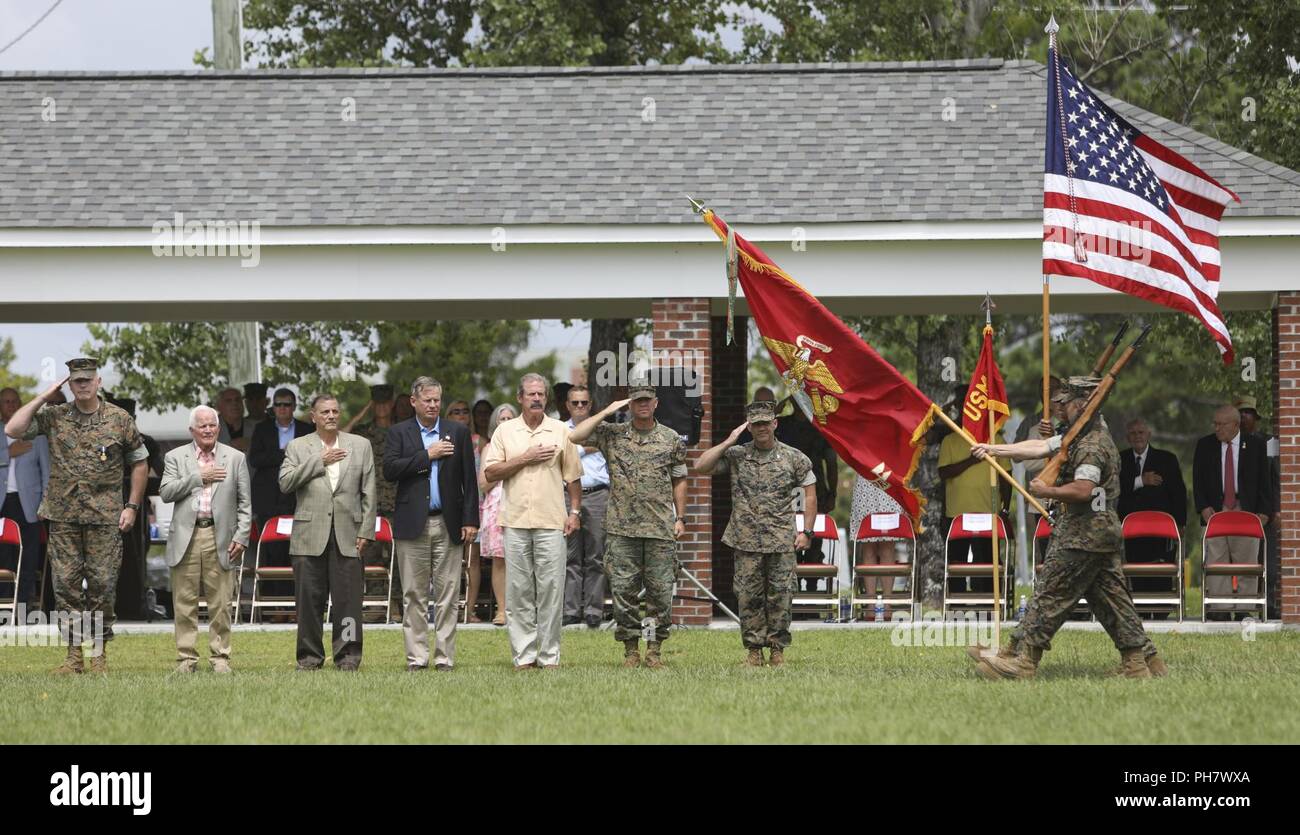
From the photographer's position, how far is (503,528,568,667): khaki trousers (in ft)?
44.8

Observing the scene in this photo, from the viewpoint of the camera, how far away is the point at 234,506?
14.3 meters

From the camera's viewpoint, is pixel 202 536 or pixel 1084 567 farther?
pixel 202 536

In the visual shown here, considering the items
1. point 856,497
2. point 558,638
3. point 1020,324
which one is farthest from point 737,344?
point 1020,324

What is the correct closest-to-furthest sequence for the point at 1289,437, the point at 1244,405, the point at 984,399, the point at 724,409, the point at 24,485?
the point at 984,399 → the point at 1289,437 → the point at 24,485 → the point at 1244,405 → the point at 724,409

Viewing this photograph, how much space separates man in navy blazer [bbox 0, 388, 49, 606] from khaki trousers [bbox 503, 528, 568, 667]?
21.5 feet

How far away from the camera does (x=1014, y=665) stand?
1221 cm

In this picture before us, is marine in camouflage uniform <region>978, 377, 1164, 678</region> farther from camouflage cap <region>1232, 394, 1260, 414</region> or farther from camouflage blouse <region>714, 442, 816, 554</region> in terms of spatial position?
camouflage cap <region>1232, 394, 1260, 414</region>

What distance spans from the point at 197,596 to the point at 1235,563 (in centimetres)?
1004

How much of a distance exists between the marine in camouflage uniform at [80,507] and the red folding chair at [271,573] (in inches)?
184

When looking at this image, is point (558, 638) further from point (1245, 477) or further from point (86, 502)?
point (1245, 477)

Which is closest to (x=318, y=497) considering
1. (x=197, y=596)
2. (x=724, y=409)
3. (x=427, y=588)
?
(x=427, y=588)

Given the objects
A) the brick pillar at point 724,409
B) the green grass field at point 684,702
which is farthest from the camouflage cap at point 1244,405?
the brick pillar at point 724,409

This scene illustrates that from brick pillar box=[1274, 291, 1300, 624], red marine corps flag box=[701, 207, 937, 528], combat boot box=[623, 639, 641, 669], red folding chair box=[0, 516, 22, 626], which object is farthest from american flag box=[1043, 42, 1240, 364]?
red folding chair box=[0, 516, 22, 626]

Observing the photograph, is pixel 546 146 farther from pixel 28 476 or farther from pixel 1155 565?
pixel 1155 565
